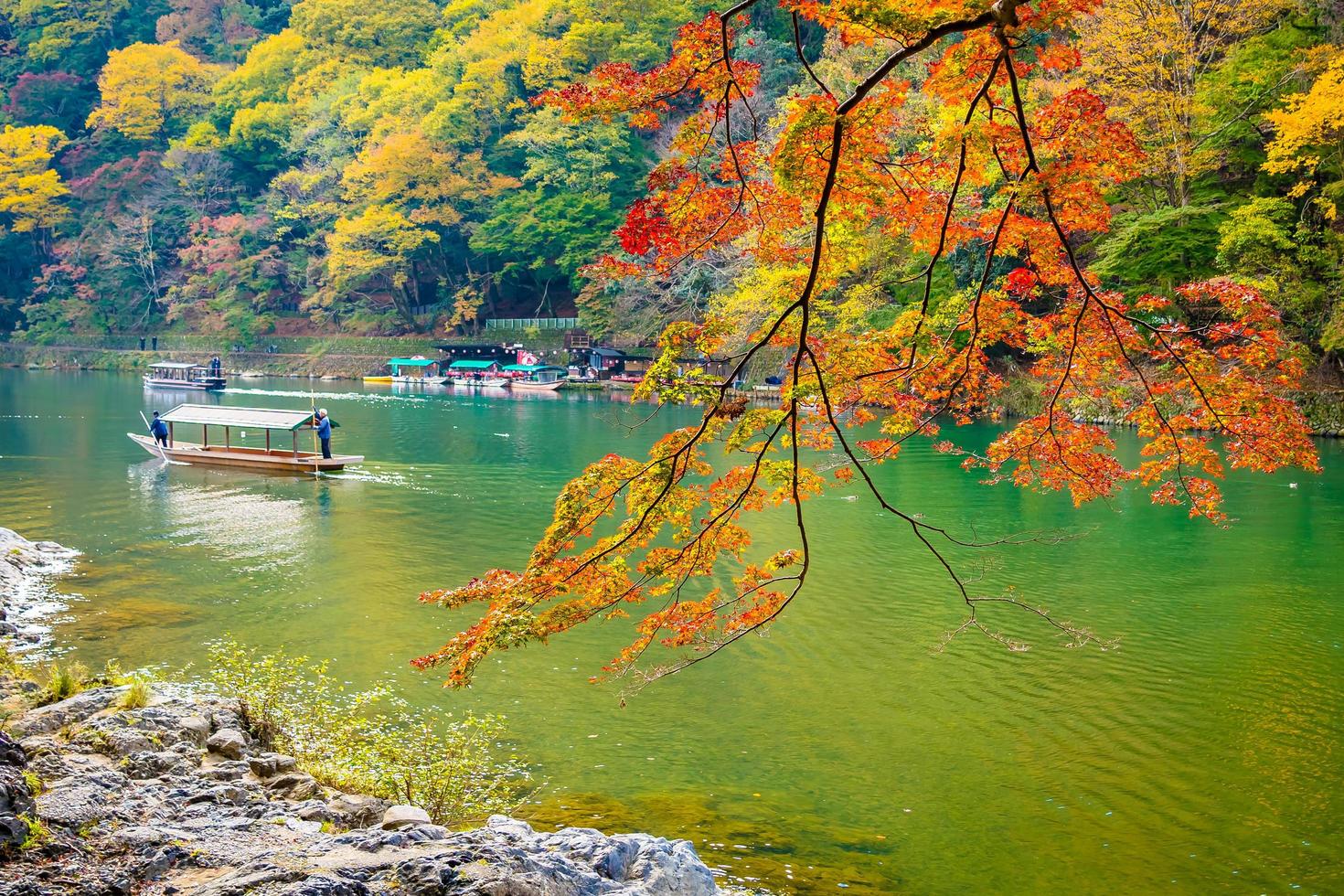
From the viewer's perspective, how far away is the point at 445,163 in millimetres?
49531

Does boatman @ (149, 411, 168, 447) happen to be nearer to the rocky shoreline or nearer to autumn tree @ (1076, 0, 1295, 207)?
the rocky shoreline

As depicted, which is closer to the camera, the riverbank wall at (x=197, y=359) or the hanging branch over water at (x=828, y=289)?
the hanging branch over water at (x=828, y=289)

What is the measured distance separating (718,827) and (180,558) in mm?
10191

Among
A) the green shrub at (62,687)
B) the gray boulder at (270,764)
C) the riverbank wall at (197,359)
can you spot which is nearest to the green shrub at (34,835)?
the gray boulder at (270,764)

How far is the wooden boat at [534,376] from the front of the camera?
43969 mm

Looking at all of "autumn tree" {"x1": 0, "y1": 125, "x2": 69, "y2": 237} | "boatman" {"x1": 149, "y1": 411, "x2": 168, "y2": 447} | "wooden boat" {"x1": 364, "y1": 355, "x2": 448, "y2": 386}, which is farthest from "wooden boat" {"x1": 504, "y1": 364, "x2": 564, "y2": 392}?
"autumn tree" {"x1": 0, "y1": 125, "x2": 69, "y2": 237}

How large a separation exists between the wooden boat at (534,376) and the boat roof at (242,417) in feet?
74.9

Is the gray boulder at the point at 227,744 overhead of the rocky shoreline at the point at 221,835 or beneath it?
beneath

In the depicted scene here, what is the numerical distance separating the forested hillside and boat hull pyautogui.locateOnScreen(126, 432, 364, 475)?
14371 mm

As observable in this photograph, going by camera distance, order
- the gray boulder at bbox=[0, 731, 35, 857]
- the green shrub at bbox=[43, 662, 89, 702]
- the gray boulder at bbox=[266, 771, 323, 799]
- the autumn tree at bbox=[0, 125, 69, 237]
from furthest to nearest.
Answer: the autumn tree at bbox=[0, 125, 69, 237] < the green shrub at bbox=[43, 662, 89, 702] < the gray boulder at bbox=[266, 771, 323, 799] < the gray boulder at bbox=[0, 731, 35, 857]

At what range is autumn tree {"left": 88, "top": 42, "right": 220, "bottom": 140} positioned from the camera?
2318 inches

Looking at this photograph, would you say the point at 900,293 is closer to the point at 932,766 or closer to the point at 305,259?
the point at 932,766

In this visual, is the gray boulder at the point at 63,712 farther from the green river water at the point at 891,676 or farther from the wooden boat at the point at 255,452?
the wooden boat at the point at 255,452

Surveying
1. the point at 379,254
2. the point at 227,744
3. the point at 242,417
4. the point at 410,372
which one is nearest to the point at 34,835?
the point at 227,744
